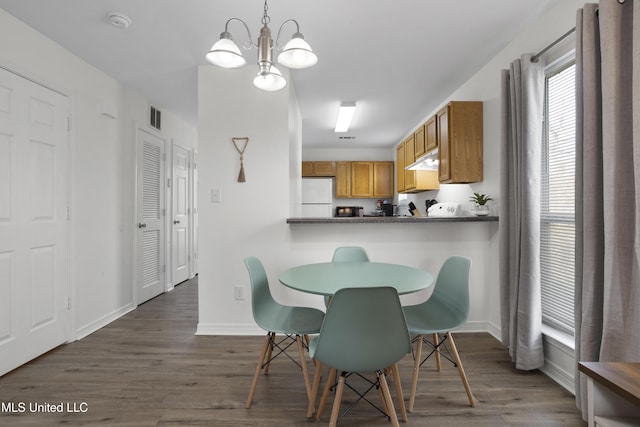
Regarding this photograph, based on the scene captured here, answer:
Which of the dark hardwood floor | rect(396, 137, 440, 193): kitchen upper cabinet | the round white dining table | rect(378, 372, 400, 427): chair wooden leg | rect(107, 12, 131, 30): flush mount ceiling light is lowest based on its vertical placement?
the dark hardwood floor

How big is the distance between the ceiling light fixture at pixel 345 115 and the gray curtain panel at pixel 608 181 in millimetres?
2549

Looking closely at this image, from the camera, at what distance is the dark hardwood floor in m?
1.78

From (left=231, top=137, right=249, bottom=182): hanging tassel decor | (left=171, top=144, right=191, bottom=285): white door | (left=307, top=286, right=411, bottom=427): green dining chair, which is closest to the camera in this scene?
(left=307, top=286, right=411, bottom=427): green dining chair

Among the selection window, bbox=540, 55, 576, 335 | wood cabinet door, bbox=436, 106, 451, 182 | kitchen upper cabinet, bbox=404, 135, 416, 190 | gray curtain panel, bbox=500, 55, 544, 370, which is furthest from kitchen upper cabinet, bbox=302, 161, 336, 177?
window, bbox=540, 55, 576, 335

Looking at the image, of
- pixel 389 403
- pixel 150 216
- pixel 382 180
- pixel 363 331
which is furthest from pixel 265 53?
pixel 382 180

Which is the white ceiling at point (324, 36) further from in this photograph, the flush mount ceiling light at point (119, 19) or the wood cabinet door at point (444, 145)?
the wood cabinet door at point (444, 145)

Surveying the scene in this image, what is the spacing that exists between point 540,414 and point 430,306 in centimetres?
79

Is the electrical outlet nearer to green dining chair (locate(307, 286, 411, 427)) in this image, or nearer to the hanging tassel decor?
the hanging tassel decor

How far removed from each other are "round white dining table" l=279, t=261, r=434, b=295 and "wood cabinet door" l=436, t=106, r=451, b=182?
132 cm

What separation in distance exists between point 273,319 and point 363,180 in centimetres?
482

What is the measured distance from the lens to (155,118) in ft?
13.6

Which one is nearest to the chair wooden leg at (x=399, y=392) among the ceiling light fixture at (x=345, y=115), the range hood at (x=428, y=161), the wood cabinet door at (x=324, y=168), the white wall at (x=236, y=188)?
the white wall at (x=236, y=188)

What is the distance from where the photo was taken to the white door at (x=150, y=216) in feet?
12.8

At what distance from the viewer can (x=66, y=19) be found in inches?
91.0
